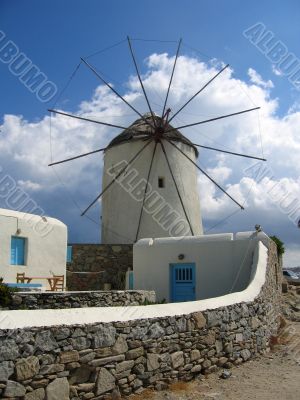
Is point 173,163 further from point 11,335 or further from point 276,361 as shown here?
point 11,335

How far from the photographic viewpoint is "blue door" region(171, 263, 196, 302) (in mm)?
12516

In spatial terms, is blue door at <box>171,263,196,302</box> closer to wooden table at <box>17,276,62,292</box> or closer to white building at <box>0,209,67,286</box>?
wooden table at <box>17,276,62,292</box>

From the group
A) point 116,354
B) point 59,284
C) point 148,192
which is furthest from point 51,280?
point 116,354

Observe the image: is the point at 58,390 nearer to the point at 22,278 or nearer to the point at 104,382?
the point at 104,382

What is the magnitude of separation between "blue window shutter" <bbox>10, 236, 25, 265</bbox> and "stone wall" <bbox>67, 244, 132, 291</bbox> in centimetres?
312

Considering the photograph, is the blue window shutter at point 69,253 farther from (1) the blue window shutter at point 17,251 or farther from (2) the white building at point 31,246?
(1) the blue window shutter at point 17,251

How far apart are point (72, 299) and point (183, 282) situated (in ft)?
13.6

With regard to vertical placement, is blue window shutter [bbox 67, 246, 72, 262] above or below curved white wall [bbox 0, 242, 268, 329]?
above

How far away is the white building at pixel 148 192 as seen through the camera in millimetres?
18281

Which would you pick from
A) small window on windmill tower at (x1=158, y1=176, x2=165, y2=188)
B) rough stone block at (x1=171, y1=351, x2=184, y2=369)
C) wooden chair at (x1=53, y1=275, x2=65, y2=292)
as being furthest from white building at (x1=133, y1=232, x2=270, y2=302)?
small window on windmill tower at (x1=158, y1=176, x2=165, y2=188)

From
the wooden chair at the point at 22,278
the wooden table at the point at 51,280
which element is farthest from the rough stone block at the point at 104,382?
the wooden chair at the point at 22,278

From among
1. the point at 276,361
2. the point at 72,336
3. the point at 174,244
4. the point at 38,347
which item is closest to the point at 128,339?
the point at 72,336

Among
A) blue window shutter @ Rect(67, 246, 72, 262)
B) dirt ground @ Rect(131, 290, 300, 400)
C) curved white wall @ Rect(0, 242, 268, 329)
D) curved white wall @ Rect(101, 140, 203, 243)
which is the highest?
curved white wall @ Rect(101, 140, 203, 243)

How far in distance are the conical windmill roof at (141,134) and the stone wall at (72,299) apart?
9427 mm
